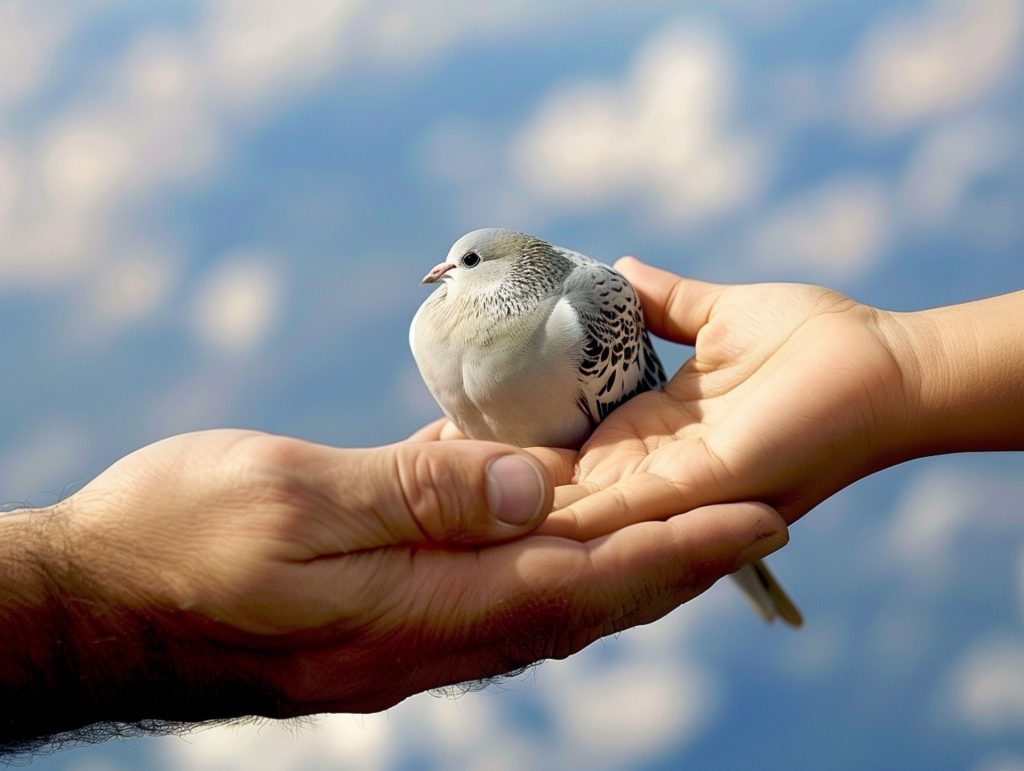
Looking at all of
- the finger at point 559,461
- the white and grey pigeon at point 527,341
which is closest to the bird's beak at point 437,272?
the white and grey pigeon at point 527,341

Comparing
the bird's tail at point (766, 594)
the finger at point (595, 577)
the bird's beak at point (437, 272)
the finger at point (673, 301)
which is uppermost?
the bird's beak at point (437, 272)

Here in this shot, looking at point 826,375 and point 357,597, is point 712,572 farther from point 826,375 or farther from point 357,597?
point 357,597

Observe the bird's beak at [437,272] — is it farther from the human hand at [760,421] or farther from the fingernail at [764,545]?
the fingernail at [764,545]

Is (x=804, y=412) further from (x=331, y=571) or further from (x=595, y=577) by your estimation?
(x=331, y=571)

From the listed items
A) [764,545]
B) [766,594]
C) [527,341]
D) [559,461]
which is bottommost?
[766,594]

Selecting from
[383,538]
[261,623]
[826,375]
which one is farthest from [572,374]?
[261,623]

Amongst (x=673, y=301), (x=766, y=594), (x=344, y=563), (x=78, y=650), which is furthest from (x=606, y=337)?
(x=78, y=650)

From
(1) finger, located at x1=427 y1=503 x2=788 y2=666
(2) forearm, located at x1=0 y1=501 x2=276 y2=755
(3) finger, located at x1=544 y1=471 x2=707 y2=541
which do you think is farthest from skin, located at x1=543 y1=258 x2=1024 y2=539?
(2) forearm, located at x1=0 y1=501 x2=276 y2=755
